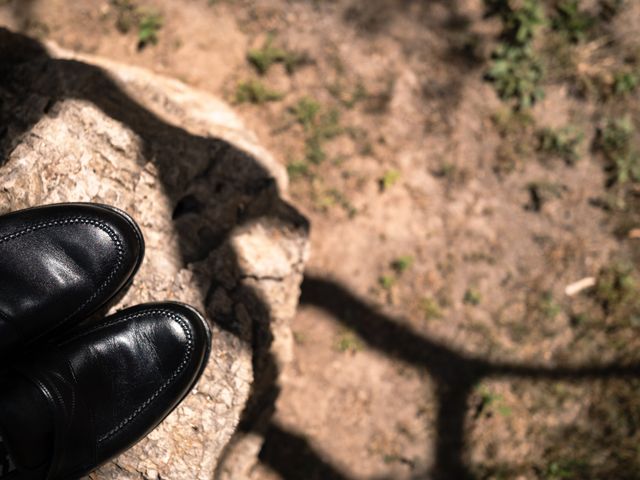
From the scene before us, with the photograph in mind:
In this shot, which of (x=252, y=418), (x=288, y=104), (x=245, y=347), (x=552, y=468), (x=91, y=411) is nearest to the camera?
(x=91, y=411)

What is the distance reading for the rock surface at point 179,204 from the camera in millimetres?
2291

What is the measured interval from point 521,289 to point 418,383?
88cm

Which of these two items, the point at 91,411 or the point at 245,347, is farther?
the point at 245,347

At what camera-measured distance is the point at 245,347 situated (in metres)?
2.45

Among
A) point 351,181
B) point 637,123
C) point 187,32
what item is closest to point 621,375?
point 637,123

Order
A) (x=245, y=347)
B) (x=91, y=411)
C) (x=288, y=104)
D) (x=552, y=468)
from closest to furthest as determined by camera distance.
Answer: (x=91, y=411)
(x=245, y=347)
(x=552, y=468)
(x=288, y=104)

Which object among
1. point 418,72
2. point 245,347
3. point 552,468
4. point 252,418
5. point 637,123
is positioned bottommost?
point 552,468

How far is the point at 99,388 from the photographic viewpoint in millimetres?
2154

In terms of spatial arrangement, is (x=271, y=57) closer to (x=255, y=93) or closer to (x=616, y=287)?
(x=255, y=93)

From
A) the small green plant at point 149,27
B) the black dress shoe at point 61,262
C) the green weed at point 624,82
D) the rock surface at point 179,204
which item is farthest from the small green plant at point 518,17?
the black dress shoe at point 61,262

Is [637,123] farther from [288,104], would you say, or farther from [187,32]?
[187,32]

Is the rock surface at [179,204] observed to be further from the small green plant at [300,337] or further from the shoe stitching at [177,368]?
the small green plant at [300,337]

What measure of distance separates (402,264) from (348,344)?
23.3 inches

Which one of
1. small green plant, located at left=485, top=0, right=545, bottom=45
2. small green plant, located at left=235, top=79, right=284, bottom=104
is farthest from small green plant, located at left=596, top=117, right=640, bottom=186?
small green plant, located at left=235, top=79, right=284, bottom=104
